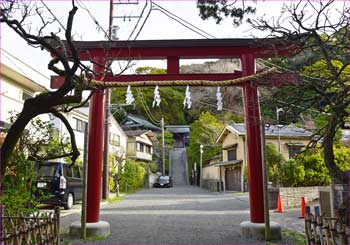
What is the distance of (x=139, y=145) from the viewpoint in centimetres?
4391

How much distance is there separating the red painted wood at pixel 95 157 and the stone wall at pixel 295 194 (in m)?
9.05

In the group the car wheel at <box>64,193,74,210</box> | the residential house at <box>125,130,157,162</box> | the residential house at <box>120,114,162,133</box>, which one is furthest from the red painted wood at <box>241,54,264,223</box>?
Answer: the residential house at <box>120,114,162,133</box>

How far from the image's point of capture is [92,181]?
25.5ft

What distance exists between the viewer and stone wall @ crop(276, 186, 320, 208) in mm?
14430

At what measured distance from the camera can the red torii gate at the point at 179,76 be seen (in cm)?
775

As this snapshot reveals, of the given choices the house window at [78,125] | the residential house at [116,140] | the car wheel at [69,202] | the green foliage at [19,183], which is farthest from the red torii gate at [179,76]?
the residential house at [116,140]

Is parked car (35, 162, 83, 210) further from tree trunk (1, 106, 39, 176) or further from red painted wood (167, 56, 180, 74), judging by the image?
tree trunk (1, 106, 39, 176)

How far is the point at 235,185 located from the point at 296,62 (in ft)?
66.5

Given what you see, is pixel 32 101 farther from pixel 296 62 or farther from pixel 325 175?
pixel 325 175

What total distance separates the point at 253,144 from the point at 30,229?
498cm

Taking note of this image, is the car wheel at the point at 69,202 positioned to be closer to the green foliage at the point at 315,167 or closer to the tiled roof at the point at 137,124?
the green foliage at the point at 315,167

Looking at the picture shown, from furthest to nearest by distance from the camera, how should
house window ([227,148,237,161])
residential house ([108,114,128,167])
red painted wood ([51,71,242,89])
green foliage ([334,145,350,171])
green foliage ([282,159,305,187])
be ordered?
residential house ([108,114,128,167]), house window ([227,148,237,161]), green foliage ([282,159,305,187]), green foliage ([334,145,350,171]), red painted wood ([51,71,242,89])

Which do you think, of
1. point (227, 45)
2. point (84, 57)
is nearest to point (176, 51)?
point (227, 45)

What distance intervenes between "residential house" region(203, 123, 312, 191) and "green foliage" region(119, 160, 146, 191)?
742cm
